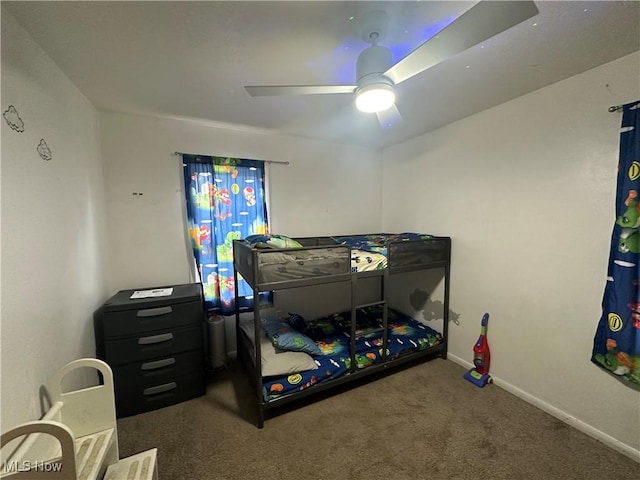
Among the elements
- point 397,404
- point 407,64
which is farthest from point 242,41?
point 397,404

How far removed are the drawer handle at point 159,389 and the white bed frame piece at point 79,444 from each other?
0.68 m

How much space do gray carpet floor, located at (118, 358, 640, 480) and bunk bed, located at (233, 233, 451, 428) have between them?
0.18 metres

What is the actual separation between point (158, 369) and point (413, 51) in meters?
2.58

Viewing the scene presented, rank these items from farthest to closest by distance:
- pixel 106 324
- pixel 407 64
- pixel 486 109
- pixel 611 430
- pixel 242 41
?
pixel 486 109 → pixel 106 324 → pixel 611 430 → pixel 242 41 → pixel 407 64

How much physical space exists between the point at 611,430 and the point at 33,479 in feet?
9.71

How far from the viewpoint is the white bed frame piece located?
913 millimetres

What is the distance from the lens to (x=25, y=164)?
4.00ft

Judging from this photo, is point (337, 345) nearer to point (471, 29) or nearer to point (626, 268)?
point (626, 268)

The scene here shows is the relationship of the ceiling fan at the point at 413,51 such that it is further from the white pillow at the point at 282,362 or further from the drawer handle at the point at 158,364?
the drawer handle at the point at 158,364

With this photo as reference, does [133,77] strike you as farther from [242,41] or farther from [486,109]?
[486,109]

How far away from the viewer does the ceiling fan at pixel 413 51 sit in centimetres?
82

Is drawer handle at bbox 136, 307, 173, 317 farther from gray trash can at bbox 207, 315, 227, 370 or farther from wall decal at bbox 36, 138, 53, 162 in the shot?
wall decal at bbox 36, 138, 53, 162

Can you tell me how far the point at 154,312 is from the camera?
1.98 meters
